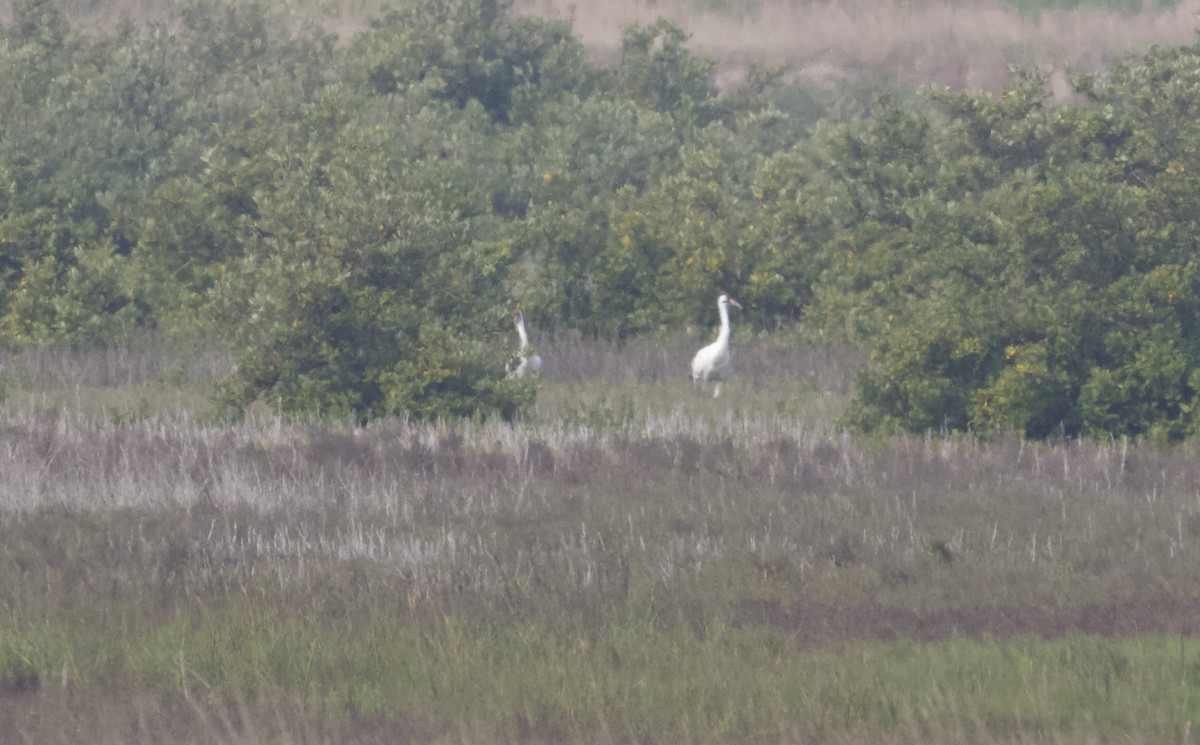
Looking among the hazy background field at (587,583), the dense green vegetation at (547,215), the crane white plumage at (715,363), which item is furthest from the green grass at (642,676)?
the crane white plumage at (715,363)

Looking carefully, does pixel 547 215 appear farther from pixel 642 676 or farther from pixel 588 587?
pixel 642 676

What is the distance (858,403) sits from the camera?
53.8 ft

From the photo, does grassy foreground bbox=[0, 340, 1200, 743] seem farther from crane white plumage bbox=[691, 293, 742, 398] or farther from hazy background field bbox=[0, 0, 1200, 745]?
crane white plumage bbox=[691, 293, 742, 398]

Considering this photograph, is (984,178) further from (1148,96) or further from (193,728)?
(193,728)

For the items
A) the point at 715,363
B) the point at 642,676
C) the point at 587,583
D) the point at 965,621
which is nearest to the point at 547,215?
the point at 715,363

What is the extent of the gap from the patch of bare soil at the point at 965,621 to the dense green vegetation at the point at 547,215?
685 cm

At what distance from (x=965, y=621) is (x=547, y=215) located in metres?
19.5

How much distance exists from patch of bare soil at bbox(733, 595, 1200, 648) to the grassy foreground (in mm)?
25

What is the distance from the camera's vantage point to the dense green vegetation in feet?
52.5

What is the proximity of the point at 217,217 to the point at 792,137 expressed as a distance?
A: 20.0 metres

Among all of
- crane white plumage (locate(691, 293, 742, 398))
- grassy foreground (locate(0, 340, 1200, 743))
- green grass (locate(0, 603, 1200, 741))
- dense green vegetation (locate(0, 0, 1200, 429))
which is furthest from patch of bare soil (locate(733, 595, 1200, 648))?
crane white plumage (locate(691, 293, 742, 398))

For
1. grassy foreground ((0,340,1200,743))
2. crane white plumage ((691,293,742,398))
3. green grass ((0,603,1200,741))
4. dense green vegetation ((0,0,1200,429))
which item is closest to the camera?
green grass ((0,603,1200,741))

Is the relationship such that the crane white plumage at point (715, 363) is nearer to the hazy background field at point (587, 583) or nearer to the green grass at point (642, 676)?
the hazy background field at point (587, 583)

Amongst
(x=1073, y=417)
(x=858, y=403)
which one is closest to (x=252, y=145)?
(x=858, y=403)
